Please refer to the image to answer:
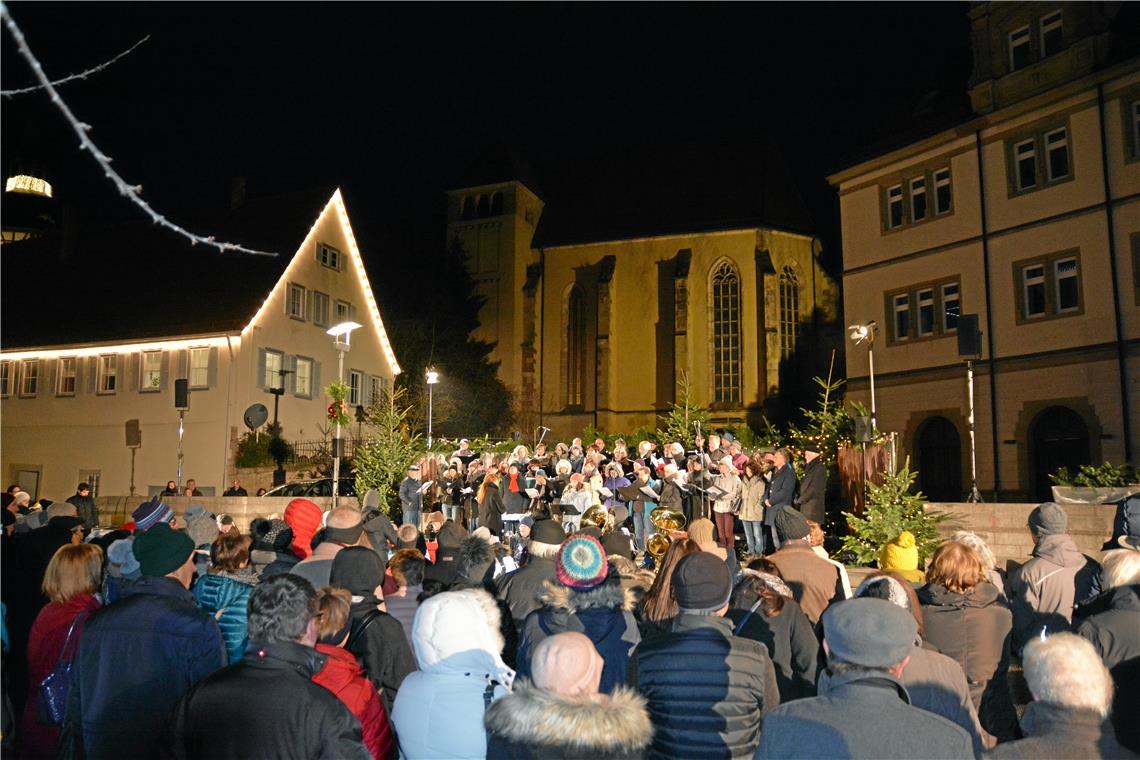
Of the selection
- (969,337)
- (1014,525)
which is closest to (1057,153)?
(969,337)

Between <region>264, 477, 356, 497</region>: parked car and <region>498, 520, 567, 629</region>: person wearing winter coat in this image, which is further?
<region>264, 477, 356, 497</region>: parked car

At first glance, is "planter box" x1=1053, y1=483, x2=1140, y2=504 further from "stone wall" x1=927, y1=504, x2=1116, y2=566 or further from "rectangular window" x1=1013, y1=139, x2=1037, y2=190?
"rectangular window" x1=1013, y1=139, x2=1037, y2=190

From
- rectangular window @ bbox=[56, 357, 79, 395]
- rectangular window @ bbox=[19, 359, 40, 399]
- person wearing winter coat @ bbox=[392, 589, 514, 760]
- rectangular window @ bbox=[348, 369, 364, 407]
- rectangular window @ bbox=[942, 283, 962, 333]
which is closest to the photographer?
person wearing winter coat @ bbox=[392, 589, 514, 760]

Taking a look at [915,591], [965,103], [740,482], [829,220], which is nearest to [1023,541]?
[740,482]

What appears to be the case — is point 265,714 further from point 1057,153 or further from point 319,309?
point 319,309

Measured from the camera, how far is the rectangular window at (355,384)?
37756mm

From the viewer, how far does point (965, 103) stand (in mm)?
27953

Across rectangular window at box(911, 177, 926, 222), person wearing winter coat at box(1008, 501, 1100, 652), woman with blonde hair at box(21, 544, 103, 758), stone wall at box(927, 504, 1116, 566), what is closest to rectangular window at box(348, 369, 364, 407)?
rectangular window at box(911, 177, 926, 222)

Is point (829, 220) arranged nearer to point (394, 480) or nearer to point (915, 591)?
point (394, 480)

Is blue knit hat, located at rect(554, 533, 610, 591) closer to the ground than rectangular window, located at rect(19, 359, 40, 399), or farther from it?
closer to the ground

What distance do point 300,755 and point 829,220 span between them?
174 ft

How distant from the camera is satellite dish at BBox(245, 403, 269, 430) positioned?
3161 centimetres

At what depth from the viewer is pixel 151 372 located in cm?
3347

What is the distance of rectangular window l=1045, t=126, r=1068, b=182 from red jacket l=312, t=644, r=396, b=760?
25.5m
